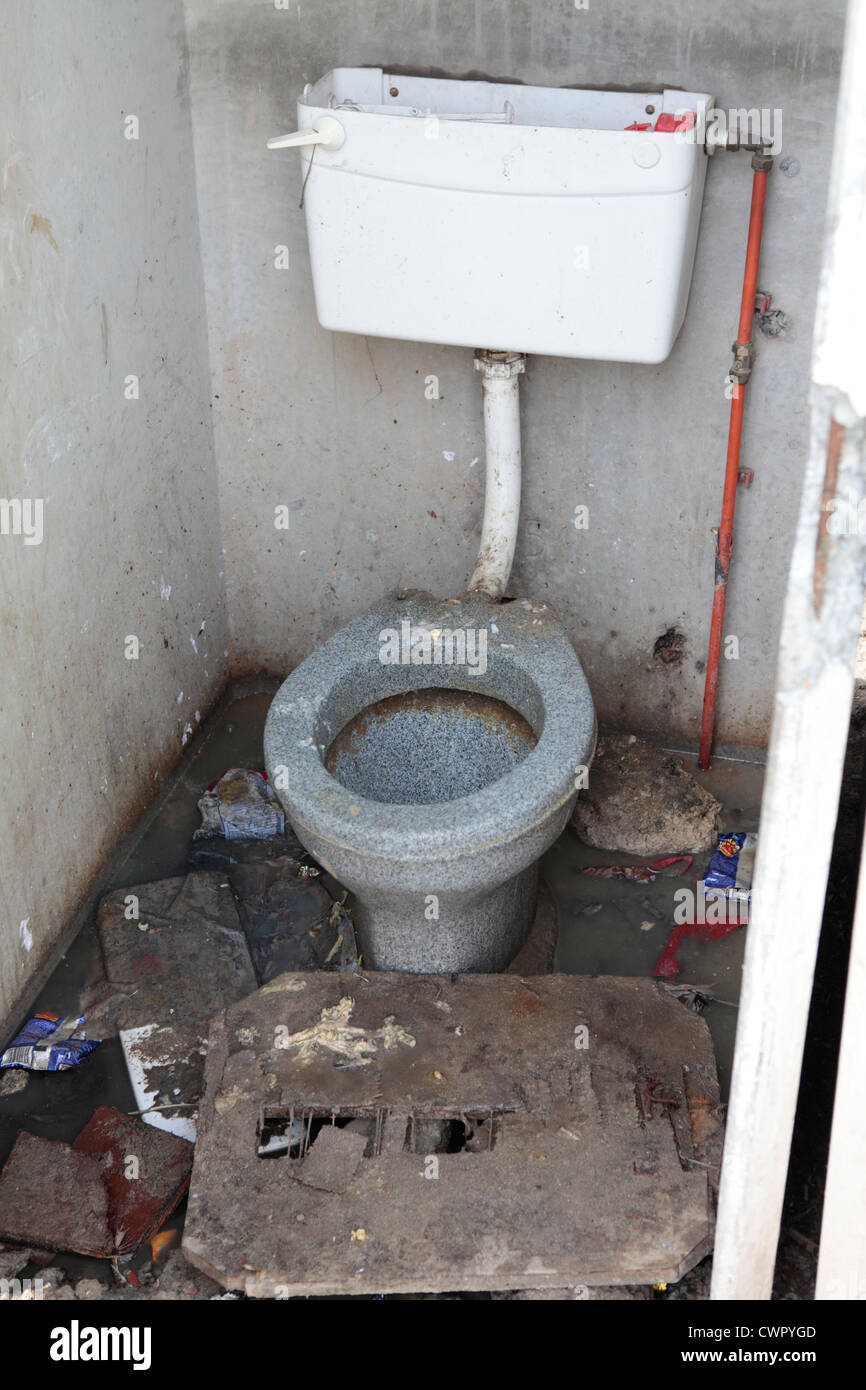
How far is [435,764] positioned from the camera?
2.33 metres

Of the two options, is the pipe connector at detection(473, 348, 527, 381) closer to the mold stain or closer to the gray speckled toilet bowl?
the gray speckled toilet bowl

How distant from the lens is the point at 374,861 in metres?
1.88

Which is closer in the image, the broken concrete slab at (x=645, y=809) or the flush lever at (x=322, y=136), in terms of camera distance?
the flush lever at (x=322, y=136)

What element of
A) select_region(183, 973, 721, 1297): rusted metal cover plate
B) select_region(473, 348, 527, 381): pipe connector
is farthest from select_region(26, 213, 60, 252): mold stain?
select_region(183, 973, 721, 1297): rusted metal cover plate

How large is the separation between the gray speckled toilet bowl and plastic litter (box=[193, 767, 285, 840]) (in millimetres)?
426

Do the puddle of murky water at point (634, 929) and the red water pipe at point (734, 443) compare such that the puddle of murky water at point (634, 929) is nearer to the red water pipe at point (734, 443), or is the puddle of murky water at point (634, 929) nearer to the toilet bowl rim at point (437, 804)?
the red water pipe at point (734, 443)

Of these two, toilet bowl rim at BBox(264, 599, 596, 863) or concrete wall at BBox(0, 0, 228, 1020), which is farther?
concrete wall at BBox(0, 0, 228, 1020)

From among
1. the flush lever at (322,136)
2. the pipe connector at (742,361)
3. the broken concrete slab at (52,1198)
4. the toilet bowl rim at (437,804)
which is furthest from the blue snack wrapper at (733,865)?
the flush lever at (322,136)

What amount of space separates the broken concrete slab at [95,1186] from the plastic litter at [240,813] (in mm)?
689

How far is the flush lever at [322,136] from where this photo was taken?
2080 millimetres

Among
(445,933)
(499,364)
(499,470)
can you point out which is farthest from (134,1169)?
(499,364)

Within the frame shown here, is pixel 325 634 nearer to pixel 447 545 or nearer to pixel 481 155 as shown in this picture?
pixel 447 545

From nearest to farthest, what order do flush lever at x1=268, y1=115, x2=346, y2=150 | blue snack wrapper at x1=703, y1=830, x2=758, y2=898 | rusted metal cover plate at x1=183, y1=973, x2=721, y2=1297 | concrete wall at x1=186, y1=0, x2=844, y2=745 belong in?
1. rusted metal cover plate at x1=183, y1=973, x2=721, y2=1297
2. flush lever at x1=268, y1=115, x2=346, y2=150
3. concrete wall at x1=186, y1=0, x2=844, y2=745
4. blue snack wrapper at x1=703, y1=830, x2=758, y2=898

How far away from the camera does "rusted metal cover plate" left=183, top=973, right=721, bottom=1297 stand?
172cm
